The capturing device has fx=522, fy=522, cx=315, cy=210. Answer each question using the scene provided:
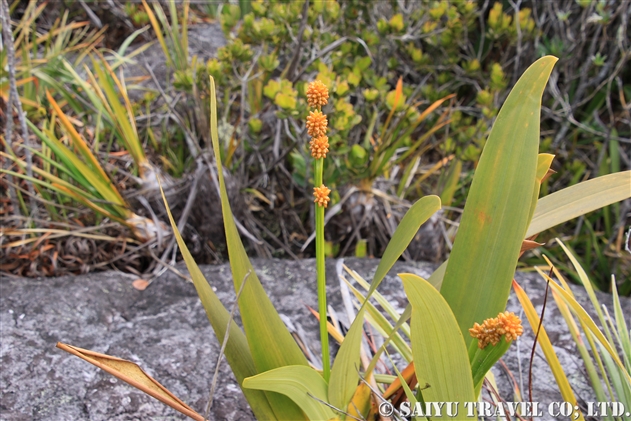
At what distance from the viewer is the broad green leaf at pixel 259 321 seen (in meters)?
0.67

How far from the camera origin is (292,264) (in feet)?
4.75

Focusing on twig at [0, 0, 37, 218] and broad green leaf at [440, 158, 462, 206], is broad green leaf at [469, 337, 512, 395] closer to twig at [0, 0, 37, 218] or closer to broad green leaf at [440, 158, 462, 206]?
broad green leaf at [440, 158, 462, 206]

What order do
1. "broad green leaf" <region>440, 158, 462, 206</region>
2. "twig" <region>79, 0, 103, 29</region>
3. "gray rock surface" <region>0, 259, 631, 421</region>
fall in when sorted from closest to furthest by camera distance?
"gray rock surface" <region>0, 259, 631, 421</region>
"broad green leaf" <region>440, 158, 462, 206</region>
"twig" <region>79, 0, 103, 29</region>

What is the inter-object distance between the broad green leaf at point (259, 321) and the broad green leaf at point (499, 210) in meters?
0.23

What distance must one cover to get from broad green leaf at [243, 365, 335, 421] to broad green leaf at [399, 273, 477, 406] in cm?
15

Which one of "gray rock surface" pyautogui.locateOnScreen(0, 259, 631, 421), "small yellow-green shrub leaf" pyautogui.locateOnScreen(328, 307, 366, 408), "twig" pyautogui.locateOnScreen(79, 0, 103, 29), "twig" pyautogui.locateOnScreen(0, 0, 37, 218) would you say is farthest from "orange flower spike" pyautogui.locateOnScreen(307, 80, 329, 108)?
"twig" pyautogui.locateOnScreen(79, 0, 103, 29)

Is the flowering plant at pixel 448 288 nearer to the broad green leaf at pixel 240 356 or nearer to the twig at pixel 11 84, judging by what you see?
the broad green leaf at pixel 240 356

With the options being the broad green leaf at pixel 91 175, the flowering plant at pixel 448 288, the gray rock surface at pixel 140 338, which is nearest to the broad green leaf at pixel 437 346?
the flowering plant at pixel 448 288

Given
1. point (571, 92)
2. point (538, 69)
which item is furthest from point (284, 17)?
point (571, 92)

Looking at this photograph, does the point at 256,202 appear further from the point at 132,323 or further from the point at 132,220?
the point at 132,323

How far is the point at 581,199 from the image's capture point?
69cm

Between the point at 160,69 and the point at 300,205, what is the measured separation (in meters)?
1.13

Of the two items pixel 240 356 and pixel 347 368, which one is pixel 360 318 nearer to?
pixel 347 368

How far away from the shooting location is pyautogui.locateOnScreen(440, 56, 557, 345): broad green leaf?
0.61 meters
